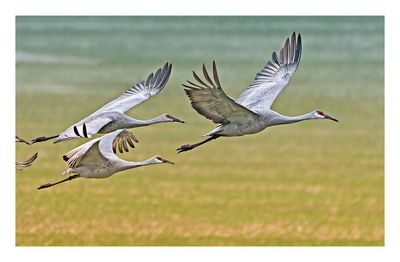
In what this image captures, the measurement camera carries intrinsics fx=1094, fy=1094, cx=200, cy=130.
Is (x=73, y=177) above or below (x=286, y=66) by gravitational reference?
below

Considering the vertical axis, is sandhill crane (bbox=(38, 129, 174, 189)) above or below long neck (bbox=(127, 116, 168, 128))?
below

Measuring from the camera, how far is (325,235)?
12.7 metres

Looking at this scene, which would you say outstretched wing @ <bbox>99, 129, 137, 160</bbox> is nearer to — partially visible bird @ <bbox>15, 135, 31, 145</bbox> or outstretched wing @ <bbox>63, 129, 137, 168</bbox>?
outstretched wing @ <bbox>63, 129, 137, 168</bbox>

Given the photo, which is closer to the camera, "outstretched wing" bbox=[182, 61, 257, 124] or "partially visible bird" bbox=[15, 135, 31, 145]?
"outstretched wing" bbox=[182, 61, 257, 124]

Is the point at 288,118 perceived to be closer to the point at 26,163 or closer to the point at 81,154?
the point at 81,154

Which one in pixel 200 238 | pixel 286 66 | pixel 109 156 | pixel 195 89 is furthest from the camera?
pixel 200 238

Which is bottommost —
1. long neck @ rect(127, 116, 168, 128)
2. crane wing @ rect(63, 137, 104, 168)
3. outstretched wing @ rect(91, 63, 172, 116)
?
crane wing @ rect(63, 137, 104, 168)

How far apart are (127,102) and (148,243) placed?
185 centimetres

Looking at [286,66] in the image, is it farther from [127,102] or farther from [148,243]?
[148,243]

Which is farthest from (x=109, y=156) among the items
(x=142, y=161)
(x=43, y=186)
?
(x=43, y=186)

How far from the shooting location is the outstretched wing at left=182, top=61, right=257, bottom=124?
31.2 ft

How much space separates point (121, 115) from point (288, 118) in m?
1.67

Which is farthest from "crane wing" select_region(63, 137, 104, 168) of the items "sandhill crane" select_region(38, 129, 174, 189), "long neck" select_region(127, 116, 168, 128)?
"long neck" select_region(127, 116, 168, 128)

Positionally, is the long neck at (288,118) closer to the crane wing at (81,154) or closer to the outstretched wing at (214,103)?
the outstretched wing at (214,103)
